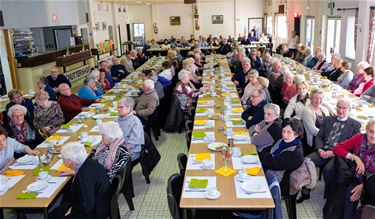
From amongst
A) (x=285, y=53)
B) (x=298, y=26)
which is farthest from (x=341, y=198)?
(x=298, y=26)

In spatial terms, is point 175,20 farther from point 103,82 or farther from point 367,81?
point 367,81

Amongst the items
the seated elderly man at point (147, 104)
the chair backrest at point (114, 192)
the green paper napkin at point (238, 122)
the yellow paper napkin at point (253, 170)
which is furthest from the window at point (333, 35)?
the chair backrest at point (114, 192)

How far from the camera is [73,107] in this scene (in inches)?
240

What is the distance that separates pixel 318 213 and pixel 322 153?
698 millimetres

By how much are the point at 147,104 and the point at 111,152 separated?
2485mm

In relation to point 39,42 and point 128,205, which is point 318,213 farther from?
point 39,42

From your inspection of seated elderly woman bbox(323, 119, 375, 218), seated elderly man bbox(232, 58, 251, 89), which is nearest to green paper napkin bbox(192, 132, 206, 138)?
seated elderly woman bbox(323, 119, 375, 218)

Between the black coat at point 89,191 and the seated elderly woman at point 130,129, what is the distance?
1.33 m

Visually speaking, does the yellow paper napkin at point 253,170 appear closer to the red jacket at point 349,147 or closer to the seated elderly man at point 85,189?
the red jacket at point 349,147

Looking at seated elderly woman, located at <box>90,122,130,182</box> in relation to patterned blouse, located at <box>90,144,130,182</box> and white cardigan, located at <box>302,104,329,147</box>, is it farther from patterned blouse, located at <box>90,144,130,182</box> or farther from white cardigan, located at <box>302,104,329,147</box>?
white cardigan, located at <box>302,104,329,147</box>

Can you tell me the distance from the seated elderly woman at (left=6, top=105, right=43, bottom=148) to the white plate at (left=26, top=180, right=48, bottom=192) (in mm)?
→ 1827

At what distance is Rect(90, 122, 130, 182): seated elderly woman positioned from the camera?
11.9 ft

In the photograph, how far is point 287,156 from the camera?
345 cm

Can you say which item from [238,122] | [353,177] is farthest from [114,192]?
[353,177]
